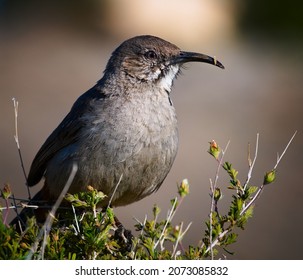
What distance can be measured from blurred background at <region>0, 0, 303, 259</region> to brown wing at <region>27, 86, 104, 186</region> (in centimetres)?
424

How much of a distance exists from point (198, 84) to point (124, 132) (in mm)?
10315

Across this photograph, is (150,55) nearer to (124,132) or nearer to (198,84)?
(124,132)

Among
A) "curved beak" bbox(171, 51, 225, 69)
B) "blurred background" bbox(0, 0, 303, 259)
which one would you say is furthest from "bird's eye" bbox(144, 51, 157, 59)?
"blurred background" bbox(0, 0, 303, 259)

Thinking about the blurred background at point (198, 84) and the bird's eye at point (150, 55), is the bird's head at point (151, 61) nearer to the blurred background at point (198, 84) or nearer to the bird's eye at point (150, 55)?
the bird's eye at point (150, 55)

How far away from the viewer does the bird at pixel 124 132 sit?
5680 mm

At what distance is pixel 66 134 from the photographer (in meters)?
6.22

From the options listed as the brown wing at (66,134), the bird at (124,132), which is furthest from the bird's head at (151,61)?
the brown wing at (66,134)

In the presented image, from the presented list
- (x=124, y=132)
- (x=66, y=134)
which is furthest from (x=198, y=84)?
(x=124, y=132)

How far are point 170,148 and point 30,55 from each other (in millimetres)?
12516

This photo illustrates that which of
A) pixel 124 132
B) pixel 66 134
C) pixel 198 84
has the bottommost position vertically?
pixel 198 84

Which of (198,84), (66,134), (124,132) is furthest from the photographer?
(198,84)

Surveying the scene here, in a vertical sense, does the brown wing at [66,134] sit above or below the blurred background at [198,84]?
above

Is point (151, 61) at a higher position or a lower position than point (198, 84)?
higher
